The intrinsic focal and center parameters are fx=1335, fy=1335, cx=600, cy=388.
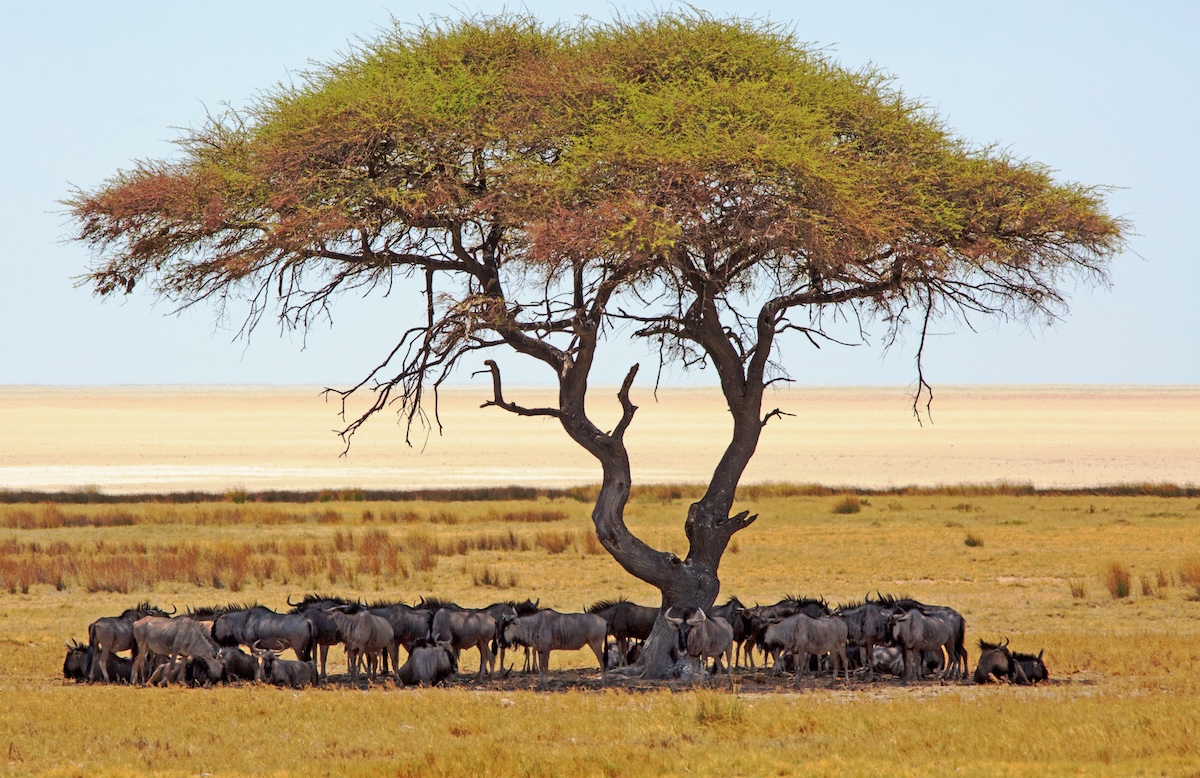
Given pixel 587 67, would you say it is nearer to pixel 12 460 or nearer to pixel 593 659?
pixel 593 659

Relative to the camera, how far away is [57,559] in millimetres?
33688

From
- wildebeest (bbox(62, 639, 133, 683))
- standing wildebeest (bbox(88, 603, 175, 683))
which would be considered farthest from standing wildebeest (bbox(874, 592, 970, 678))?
wildebeest (bbox(62, 639, 133, 683))

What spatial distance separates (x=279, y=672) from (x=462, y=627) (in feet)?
8.59

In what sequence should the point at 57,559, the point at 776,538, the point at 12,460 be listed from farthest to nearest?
the point at 12,460 → the point at 776,538 → the point at 57,559

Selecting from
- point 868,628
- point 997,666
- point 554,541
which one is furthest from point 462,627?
point 554,541

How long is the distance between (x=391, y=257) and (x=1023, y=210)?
949cm

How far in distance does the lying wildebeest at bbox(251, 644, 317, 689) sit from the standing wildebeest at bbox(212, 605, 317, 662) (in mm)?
278

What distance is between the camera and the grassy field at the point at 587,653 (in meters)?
13.5

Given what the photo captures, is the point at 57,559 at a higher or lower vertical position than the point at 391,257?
lower

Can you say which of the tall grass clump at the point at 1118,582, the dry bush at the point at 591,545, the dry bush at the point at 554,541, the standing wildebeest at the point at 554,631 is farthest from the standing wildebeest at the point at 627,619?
the dry bush at the point at 554,541

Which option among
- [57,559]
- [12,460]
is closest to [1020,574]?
[57,559]

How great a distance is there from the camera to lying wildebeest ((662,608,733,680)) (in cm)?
1812

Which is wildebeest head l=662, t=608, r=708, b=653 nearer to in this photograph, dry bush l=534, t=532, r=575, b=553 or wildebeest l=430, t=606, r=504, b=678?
wildebeest l=430, t=606, r=504, b=678

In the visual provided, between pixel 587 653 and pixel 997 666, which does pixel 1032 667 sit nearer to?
pixel 997 666
